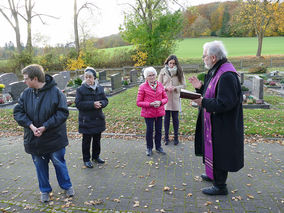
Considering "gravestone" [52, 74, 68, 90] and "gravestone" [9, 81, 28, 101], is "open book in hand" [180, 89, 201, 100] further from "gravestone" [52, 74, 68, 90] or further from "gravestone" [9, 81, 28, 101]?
"gravestone" [52, 74, 68, 90]

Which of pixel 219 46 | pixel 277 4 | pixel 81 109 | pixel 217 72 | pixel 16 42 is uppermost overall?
pixel 277 4

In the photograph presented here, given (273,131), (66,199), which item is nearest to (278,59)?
(273,131)

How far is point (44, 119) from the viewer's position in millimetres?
3416

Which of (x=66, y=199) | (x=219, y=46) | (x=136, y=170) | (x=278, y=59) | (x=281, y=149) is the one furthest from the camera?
(x=278, y=59)

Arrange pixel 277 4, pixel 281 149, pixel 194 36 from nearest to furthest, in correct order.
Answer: pixel 281 149
pixel 277 4
pixel 194 36

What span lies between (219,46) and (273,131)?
4.52m


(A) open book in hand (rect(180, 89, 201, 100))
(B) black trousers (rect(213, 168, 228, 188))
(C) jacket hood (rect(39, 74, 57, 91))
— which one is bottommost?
(B) black trousers (rect(213, 168, 228, 188))

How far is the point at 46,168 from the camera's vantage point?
3.73 m

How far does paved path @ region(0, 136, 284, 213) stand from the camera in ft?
11.4

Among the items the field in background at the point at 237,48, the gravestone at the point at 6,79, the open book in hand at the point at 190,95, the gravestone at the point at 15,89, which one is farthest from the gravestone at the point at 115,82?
the field in background at the point at 237,48

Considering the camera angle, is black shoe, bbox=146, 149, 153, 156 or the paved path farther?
black shoe, bbox=146, 149, 153, 156

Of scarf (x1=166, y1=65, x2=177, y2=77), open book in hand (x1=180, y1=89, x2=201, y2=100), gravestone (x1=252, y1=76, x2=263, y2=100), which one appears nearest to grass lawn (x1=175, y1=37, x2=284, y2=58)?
gravestone (x1=252, y1=76, x2=263, y2=100)

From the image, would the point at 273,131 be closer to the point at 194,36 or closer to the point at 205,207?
the point at 205,207

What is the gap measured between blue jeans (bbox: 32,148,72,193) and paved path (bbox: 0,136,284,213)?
236 mm
